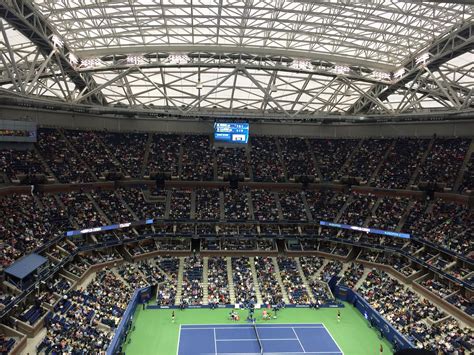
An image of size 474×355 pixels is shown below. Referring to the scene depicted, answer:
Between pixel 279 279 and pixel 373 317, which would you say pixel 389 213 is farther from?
pixel 373 317

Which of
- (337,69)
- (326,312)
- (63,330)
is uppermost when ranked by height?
(337,69)

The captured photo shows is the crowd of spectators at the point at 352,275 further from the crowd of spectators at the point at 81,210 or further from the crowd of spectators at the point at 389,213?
the crowd of spectators at the point at 81,210

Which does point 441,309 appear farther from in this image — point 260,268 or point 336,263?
point 260,268

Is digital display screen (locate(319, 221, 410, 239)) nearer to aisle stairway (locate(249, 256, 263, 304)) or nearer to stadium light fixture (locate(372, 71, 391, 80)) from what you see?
aisle stairway (locate(249, 256, 263, 304))

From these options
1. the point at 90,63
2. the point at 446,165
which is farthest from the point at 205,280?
the point at 446,165

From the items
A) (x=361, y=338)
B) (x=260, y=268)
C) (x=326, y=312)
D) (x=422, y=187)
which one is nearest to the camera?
(x=361, y=338)

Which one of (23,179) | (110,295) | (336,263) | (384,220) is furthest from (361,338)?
(23,179)
